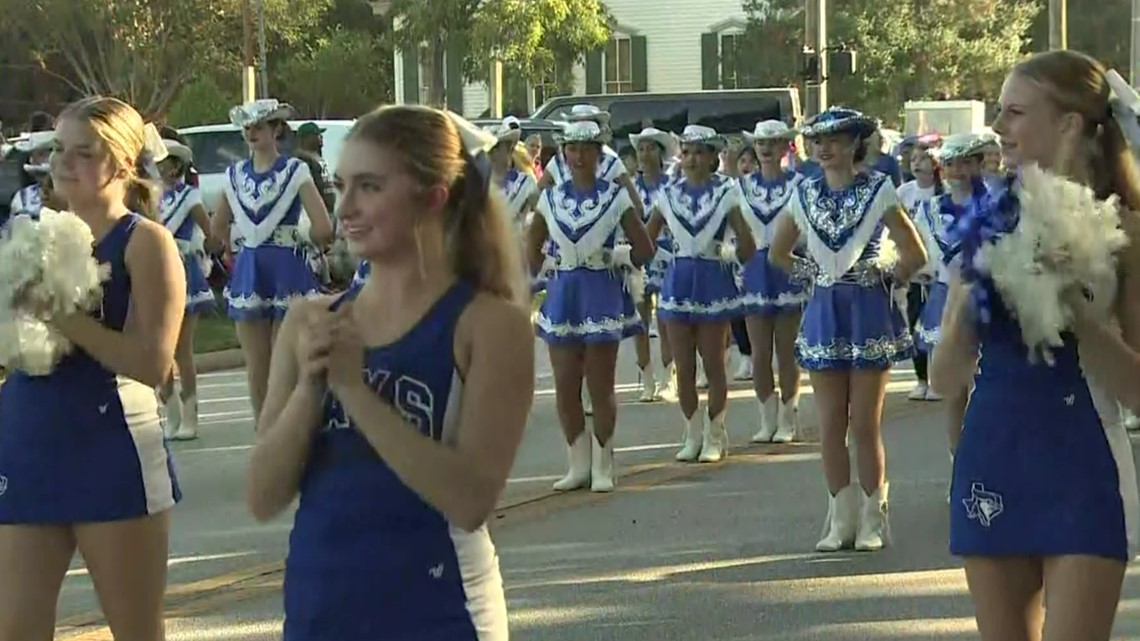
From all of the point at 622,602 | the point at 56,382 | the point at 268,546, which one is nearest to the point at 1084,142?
the point at 56,382

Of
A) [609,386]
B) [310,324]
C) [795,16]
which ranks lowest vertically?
[609,386]

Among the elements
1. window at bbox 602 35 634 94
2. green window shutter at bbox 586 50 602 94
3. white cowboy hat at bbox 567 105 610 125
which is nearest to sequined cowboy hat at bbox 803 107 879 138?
white cowboy hat at bbox 567 105 610 125

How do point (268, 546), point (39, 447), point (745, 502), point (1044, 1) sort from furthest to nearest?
point (1044, 1) → point (745, 502) → point (268, 546) → point (39, 447)

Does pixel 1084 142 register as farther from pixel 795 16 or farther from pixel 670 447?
pixel 795 16

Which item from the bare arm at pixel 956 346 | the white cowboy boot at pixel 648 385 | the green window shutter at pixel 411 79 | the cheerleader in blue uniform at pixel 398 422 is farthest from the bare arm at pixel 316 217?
the green window shutter at pixel 411 79

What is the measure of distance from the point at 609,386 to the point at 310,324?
270 inches

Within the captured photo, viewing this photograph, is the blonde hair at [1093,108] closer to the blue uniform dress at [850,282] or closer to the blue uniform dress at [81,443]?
the blue uniform dress at [81,443]

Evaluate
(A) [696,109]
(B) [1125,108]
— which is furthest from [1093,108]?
(A) [696,109]

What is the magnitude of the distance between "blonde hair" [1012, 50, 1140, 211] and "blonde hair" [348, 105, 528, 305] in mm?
1444

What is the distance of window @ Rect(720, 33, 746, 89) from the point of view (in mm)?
52562

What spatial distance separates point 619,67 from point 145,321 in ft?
168

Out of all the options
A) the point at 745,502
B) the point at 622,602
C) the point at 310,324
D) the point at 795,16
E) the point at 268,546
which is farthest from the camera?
the point at 795,16

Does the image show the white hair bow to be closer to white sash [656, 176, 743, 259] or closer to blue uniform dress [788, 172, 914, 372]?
blue uniform dress [788, 172, 914, 372]

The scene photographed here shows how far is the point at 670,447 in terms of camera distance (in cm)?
1185
